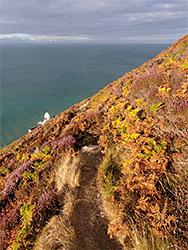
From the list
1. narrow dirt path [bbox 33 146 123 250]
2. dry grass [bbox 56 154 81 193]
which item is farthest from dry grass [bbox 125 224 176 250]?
dry grass [bbox 56 154 81 193]

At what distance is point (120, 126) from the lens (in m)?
6.68

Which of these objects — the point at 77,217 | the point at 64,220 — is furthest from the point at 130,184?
the point at 64,220

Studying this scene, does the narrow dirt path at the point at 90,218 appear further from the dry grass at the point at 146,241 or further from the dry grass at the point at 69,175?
the dry grass at the point at 146,241

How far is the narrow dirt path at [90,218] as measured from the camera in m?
3.65

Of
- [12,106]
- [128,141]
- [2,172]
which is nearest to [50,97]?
[12,106]

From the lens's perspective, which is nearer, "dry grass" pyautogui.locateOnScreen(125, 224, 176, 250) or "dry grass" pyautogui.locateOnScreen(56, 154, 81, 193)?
"dry grass" pyautogui.locateOnScreen(125, 224, 176, 250)

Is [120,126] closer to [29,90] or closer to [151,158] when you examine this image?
[151,158]

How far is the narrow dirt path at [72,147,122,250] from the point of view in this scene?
3646 millimetres

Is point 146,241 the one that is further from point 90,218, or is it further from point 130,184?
point 90,218

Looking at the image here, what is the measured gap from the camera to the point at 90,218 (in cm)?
418

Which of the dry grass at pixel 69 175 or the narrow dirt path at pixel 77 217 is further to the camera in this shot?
the dry grass at pixel 69 175

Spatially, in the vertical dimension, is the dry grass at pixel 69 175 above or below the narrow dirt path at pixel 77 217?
above

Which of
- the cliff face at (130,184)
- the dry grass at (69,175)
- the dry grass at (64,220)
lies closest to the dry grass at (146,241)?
the cliff face at (130,184)

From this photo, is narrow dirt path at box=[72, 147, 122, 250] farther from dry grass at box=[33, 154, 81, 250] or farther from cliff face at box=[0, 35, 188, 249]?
dry grass at box=[33, 154, 81, 250]
